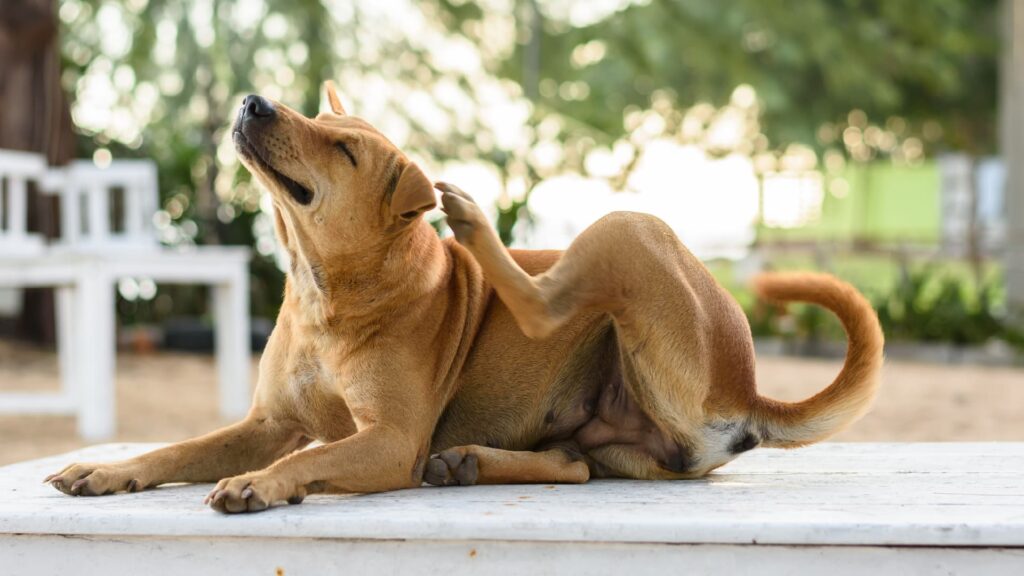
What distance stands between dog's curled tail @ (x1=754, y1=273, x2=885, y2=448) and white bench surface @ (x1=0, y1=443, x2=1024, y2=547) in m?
0.12

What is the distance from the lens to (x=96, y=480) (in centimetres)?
251

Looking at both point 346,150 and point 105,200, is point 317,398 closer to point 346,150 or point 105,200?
point 346,150

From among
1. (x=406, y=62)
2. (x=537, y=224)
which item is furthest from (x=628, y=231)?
(x=406, y=62)

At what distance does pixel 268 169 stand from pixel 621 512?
1086 millimetres

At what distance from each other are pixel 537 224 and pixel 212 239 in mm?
3142

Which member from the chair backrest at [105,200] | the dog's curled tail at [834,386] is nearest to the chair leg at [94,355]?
the chair backrest at [105,200]

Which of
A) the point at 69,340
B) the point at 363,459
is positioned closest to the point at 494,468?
the point at 363,459

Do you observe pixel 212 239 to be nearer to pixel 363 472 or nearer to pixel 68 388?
pixel 68 388

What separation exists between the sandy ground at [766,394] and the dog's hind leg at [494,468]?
355 centimetres

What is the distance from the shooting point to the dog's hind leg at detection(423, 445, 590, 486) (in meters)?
2.55

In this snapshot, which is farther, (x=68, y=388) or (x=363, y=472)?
(x=68, y=388)

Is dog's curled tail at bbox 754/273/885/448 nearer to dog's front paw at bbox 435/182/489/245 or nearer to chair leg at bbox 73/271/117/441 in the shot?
dog's front paw at bbox 435/182/489/245

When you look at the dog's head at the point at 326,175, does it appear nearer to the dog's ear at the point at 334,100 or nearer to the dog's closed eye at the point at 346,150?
the dog's closed eye at the point at 346,150

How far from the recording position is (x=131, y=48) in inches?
408
